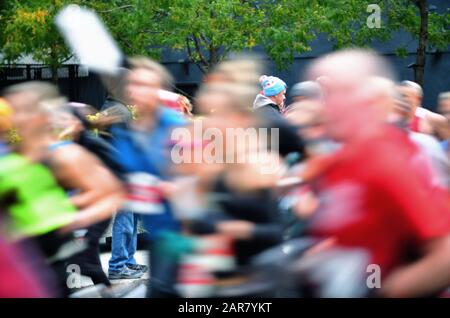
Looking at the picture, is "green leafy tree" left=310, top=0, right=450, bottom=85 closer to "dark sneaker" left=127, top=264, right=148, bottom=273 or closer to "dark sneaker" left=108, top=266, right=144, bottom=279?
"dark sneaker" left=127, top=264, right=148, bottom=273

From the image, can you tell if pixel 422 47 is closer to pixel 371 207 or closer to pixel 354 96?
pixel 354 96

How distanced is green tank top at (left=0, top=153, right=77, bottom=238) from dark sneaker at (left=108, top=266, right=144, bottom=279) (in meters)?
3.62

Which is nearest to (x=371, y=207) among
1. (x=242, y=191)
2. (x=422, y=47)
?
(x=242, y=191)

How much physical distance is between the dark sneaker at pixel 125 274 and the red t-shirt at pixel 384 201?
5.02 m

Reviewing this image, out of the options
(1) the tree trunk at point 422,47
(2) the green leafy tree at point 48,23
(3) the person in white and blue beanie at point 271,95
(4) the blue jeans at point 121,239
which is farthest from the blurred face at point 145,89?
(2) the green leafy tree at point 48,23

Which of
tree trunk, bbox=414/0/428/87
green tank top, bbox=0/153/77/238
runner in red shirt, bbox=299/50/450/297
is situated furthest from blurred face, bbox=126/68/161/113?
tree trunk, bbox=414/0/428/87

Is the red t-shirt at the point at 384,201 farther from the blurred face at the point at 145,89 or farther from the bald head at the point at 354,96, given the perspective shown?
the blurred face at the point at 145,89

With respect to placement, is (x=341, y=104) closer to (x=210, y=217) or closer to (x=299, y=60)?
(x=210, y=217)

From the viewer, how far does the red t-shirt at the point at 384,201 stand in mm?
2475

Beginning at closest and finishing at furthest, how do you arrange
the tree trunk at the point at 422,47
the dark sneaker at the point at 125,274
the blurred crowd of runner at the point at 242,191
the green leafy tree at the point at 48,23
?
the blurred crowd of runner at the point at 242,191 → the dark sneaker at the point at 125,274 → the tree trunk at the point at 422,47 → the green leafy tree at the point at 48,23

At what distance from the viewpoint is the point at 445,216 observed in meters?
2.51

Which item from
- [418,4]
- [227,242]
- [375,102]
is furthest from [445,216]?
[418,4]

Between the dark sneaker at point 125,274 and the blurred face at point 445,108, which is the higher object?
the blurred face at point 445,108

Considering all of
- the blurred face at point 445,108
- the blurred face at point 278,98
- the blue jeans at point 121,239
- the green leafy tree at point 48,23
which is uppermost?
the green leafy tree at point 48,23
